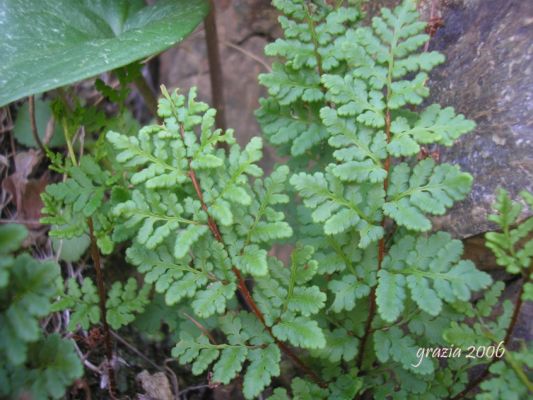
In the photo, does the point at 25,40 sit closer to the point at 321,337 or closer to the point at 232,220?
the point at 232,220

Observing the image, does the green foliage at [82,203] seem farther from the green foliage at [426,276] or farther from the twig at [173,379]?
the green foliage at [426,276]

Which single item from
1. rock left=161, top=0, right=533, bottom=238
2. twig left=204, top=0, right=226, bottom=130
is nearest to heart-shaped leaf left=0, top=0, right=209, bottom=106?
twig left=204, top=0, right=226, bottom=130

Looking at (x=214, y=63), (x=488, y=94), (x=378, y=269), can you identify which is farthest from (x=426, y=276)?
(x=214, y=63)

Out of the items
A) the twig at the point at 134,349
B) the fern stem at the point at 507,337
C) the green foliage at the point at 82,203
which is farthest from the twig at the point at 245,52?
the fern stem at the point at 507,337

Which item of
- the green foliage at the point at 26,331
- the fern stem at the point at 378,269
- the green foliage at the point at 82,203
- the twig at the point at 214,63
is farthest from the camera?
the twig at the point at 214,63

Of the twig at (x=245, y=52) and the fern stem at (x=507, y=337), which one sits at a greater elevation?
the twig at (x=245, y=52)

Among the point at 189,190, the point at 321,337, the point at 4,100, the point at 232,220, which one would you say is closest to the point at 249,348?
the point at 321,337

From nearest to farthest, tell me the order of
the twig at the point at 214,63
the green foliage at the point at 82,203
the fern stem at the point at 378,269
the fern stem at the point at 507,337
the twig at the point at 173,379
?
the fern stem at the point at 507,337
the fern stem at the point at 378,269
the green foliage at the point at 82,203
the twig at the point at 173,379
the twig at the point at 214,63
